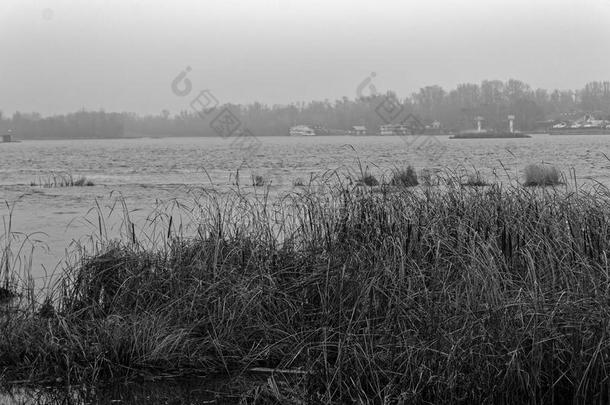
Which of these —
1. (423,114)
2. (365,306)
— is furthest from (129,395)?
(423,114)

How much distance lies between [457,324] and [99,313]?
12.0 ft

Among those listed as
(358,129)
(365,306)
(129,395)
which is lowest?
(129,395)

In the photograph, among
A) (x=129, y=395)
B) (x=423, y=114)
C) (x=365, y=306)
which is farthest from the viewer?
(x=423, y=114)

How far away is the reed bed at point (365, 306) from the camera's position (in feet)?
17.2

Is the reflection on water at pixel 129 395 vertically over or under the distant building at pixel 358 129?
under

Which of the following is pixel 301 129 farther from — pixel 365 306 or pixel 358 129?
pixel 365 306

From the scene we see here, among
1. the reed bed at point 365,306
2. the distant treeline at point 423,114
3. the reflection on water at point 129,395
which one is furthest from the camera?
the distant treeline at point 423,114

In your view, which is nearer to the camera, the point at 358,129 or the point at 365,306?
the point at 365,306

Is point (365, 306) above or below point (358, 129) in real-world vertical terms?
below

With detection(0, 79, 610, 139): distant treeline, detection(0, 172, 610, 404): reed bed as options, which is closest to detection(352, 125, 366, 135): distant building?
detection(0, 79, 610, 139): distant treeline

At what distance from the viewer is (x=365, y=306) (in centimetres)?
632

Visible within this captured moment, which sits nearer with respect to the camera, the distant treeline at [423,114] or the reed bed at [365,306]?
the reed bed at [365,306]

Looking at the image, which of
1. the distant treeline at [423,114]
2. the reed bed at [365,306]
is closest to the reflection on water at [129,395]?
the reed bed at [365,306]

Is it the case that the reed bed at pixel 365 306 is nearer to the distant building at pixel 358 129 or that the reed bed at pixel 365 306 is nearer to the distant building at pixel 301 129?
the distant building at pixel 358 129
